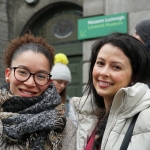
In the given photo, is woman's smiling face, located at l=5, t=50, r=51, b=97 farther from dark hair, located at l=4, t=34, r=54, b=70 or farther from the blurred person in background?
the blurred person in background

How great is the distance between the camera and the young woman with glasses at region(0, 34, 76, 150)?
2564 millimetres

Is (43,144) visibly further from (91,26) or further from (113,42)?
(91,26)

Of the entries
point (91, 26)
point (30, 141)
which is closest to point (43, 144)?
point (30, 141)

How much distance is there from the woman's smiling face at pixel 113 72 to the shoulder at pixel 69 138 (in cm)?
46

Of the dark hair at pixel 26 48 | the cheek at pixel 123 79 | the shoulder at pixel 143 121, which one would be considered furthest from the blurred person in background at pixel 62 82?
the shoulder at pixel 143 121

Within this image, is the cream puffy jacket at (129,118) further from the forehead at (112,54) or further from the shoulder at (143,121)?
the forehead at (112,54)

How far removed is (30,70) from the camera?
2.71 meters

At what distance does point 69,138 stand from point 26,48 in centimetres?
73

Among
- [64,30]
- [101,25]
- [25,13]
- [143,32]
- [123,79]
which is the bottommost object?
[123,79]

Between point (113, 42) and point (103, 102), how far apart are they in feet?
1.61

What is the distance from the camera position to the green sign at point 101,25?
709 cm

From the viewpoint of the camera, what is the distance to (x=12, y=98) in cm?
264

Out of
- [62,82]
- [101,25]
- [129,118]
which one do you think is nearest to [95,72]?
[129,118]

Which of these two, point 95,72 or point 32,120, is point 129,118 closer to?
point 95,72
